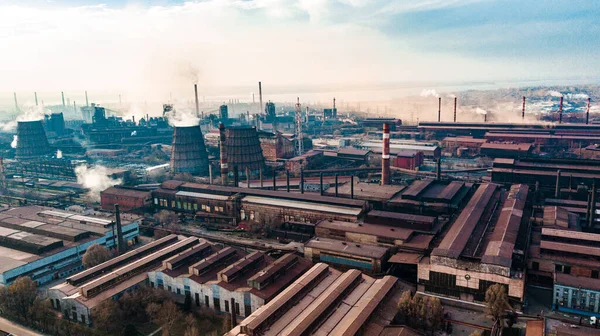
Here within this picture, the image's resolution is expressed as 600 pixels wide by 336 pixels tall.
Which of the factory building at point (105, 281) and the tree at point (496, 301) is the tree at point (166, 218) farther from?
the tree at point (496, 301)

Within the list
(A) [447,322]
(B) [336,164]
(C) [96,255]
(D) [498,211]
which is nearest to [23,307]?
(C) [96,255]

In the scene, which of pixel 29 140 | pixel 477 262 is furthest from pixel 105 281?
pixel 29 140

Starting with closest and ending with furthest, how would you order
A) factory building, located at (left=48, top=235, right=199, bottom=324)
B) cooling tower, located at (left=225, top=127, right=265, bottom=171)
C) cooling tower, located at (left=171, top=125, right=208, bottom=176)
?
factory building, located at (left=48, top=235, right=199, bottom=324)
cooling tower, located at (left=225, top=127, right=265, bottom=171)
cooling tower, located at (left=171, top=125, right=208, bottom=176)

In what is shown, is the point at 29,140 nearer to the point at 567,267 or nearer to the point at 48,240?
the point at 48,240

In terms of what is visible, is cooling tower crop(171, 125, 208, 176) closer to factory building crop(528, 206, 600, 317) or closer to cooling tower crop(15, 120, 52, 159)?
cooling tower crop(15, 120, 52, 159)

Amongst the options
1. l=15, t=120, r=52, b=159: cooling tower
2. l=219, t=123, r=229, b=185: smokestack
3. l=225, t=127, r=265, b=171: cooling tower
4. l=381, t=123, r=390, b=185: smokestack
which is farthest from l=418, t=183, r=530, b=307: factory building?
l=15, t=120, r=52, b=159: cooling tower

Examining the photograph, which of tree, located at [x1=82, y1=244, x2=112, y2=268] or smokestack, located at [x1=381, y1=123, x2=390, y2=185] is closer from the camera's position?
tree, located at [x1=82, y1=244, x2=112, y2=268]

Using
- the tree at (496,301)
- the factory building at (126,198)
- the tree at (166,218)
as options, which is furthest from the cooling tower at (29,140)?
the tree at (496,301)

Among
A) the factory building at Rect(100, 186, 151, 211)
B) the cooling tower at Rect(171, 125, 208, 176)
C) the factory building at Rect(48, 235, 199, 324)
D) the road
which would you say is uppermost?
the cooling tower at Rect(171, 125, 208, 176)

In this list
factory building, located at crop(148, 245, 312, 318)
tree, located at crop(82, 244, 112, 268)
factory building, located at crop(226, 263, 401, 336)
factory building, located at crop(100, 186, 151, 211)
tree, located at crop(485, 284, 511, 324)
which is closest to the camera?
factory building, located at crop(226, 263, 401, 336)
